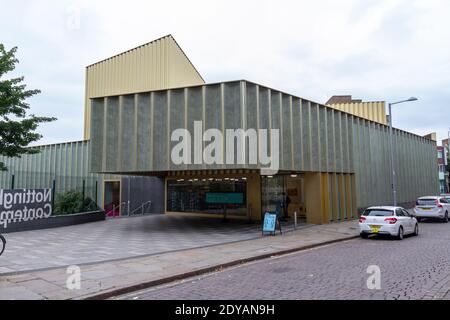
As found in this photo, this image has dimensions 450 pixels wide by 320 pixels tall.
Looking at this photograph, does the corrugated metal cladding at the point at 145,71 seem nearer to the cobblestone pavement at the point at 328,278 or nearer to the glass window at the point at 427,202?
the glass window at the point at 427,202

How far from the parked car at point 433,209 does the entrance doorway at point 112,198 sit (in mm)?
22512

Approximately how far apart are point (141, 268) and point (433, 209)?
20474 millimetres

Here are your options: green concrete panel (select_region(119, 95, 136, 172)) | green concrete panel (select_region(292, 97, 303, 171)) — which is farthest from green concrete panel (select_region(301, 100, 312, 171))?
green concrete panel (select_region(119, 95, 136, 172))

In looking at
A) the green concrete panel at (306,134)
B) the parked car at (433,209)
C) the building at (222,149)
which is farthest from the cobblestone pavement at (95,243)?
the parked car at (433,209)

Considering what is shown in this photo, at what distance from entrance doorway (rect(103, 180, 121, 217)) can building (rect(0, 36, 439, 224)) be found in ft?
0.28

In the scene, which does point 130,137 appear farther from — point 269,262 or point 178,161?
point 269,262

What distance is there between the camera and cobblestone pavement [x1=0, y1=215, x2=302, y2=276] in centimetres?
1084

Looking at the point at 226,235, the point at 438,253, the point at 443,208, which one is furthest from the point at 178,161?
the point at 443,208

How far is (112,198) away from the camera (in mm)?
31422

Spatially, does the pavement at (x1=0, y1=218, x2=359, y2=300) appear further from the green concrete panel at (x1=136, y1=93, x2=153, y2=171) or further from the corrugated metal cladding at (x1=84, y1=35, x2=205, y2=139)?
→ the corrugated metal cladding at (x1=84, y1=35, x2=205, y2=139)

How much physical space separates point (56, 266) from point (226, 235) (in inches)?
341

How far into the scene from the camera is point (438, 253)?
11961 millimetres

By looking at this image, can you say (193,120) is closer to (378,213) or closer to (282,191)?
(378,213)

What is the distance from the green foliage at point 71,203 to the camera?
2194 cm
